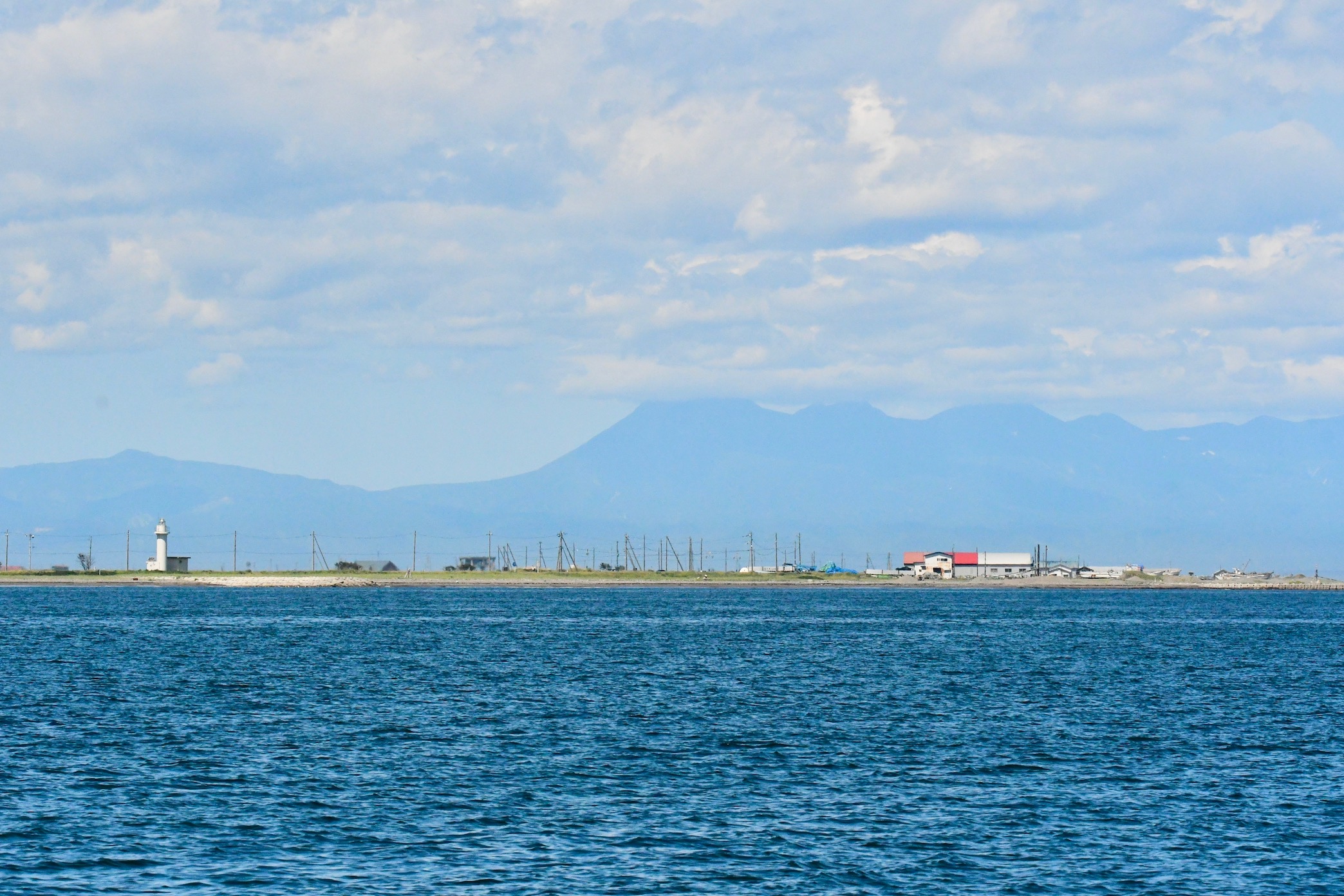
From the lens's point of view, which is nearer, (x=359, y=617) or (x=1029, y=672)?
(x=1029, y=672)

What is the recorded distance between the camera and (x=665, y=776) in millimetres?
51781

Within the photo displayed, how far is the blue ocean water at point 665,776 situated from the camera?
3838cm

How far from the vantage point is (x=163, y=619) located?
161 meters

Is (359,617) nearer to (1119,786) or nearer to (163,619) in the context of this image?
(163,619)

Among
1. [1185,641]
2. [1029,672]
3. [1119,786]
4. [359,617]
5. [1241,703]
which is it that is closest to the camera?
[1119,786]

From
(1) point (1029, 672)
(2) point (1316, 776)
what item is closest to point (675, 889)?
(2) point (1316, 776)

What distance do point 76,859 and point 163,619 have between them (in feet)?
424

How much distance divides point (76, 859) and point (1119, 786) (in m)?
33.3

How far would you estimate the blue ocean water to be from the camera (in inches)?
1511

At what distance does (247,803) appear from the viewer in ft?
152

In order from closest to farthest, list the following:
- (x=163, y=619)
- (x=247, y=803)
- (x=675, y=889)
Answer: (x=675, y=889)
(x=247, y=803)
(x=163, y=619)

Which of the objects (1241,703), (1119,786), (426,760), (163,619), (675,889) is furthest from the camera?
(163,619)

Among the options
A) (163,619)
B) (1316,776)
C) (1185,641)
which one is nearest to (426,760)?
(1316,776)

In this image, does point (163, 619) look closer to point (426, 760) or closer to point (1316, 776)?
point (426, 760)
